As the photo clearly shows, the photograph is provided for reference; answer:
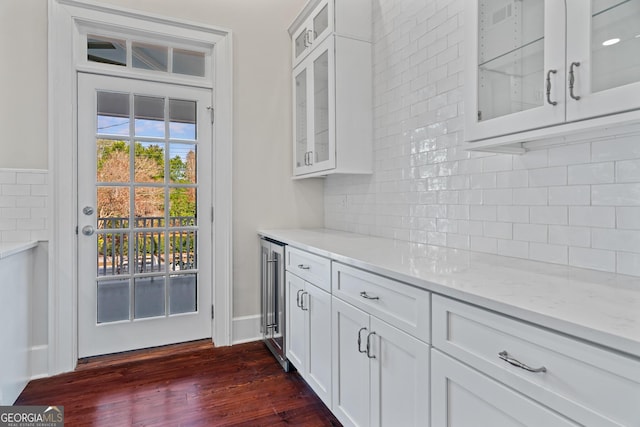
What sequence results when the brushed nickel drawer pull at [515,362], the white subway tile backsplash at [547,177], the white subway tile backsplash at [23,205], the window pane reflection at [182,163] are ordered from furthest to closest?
the window pane reflection at [182,163] → the white subway tile backsplash at [23,205] → the white subway tile backsplash at [547,177] → the brushed nickel drawer pull at [515,362]

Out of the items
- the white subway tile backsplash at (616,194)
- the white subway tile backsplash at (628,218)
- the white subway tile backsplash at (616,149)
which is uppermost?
the white subway tile backsplash at (616,149)

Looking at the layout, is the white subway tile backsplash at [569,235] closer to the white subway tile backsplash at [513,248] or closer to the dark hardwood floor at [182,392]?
the white subway tile backsplash at [513,248]

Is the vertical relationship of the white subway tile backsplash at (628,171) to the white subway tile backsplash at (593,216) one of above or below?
above

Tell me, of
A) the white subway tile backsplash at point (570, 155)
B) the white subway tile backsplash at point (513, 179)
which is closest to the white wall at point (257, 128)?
the white subway tile backsplash at point (513, 179)

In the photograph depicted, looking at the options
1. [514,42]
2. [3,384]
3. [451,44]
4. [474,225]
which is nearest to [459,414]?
[474,225]

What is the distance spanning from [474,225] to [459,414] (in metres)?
0.93

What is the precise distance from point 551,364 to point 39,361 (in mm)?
2882

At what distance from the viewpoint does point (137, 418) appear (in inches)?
73.3

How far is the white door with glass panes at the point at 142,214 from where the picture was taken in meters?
2.53

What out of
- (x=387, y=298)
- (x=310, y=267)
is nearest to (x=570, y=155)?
(x=387, y=298)

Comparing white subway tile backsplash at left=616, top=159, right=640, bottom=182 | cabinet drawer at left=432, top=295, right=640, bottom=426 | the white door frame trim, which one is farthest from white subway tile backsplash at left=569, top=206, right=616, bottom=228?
the white door frame trim

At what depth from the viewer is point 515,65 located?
1.26 meters

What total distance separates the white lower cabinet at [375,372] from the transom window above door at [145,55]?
7.33 ft

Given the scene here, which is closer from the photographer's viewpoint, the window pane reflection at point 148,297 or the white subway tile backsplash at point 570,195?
the white subway tile backsplash at point 570,195
